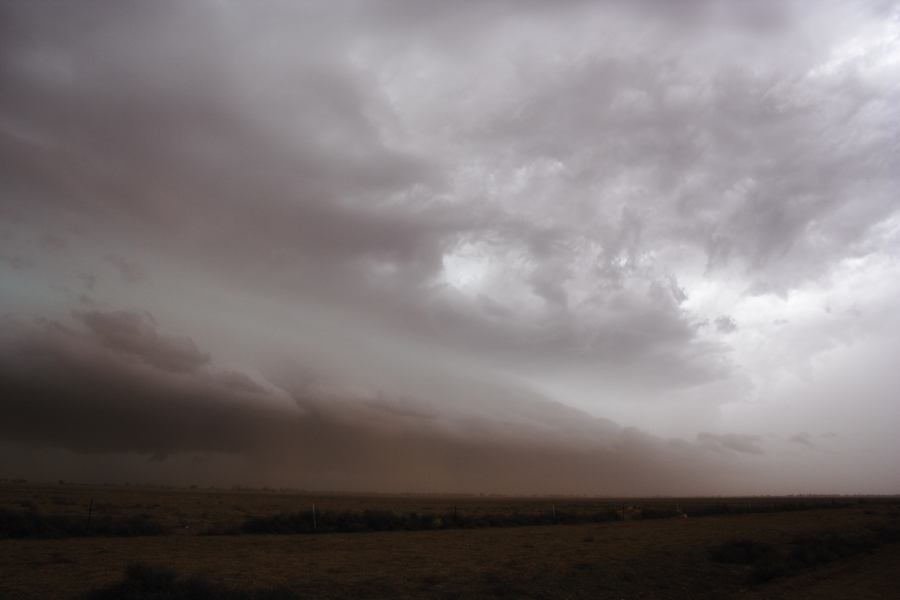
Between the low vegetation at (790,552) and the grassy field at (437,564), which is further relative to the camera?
the low vegetation at (790,552)

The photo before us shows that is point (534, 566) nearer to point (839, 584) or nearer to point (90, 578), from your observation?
point (839, 584)

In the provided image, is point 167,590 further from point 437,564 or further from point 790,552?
point 790,552

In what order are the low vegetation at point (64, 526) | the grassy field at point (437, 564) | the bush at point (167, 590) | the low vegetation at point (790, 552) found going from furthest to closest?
the low vegetation at point (64, 526)
the low vegetation at point (790, 552)
the grassy field at point (437, 564)
the bush at point (167, 590)

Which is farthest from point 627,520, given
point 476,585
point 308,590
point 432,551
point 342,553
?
point 308,590

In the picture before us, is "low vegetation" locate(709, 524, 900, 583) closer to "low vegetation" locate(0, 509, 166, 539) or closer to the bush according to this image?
the bush

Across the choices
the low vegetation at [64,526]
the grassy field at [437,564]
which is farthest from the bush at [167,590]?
the low vegetation at [64,526]

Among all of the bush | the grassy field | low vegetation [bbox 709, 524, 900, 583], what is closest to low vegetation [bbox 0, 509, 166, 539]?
the grassy field

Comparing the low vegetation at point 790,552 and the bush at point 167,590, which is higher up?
the bush at point 167,590

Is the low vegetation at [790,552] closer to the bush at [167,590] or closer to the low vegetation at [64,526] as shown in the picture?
the bush at [167,590]

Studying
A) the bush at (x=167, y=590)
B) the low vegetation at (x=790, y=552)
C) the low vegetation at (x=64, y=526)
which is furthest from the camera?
the low vegetation at (x=64, y=526)

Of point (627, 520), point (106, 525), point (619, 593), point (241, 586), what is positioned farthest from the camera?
point (627, 520)

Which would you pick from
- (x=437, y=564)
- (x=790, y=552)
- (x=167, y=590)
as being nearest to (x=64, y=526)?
(x=167, y=590)

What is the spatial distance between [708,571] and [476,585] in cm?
1333

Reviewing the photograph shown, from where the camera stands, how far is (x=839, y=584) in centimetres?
2639
